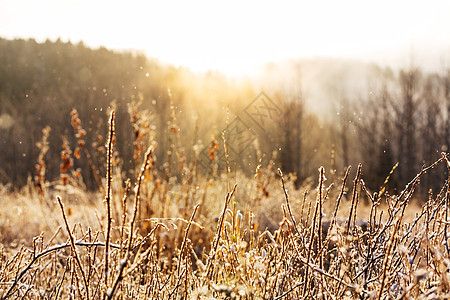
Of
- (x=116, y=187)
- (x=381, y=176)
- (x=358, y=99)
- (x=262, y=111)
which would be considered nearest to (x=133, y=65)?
(x=262, y=111)

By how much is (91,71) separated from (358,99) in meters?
25.1

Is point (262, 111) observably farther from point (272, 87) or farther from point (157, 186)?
point (157, 186)

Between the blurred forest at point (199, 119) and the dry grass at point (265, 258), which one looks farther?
the blurred forest at point (199, 119)

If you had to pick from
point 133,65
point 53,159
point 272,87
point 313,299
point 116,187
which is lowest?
point 53,159

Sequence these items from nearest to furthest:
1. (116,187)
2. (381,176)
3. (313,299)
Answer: (313,299) → (116,187) → (381,176)

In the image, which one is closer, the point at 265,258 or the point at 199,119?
the point at 265,258

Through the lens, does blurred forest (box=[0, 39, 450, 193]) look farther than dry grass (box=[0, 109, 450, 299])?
Yes

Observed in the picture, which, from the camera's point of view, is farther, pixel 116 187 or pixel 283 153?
pixel 283 153

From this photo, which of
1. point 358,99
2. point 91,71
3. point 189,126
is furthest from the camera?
point 91,71

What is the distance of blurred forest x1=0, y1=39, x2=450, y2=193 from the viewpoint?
21.3 ft

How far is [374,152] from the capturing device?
46.9 ft

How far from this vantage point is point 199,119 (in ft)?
26.3

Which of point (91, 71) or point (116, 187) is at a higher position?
point (91, 71)

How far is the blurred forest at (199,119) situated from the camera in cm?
651
